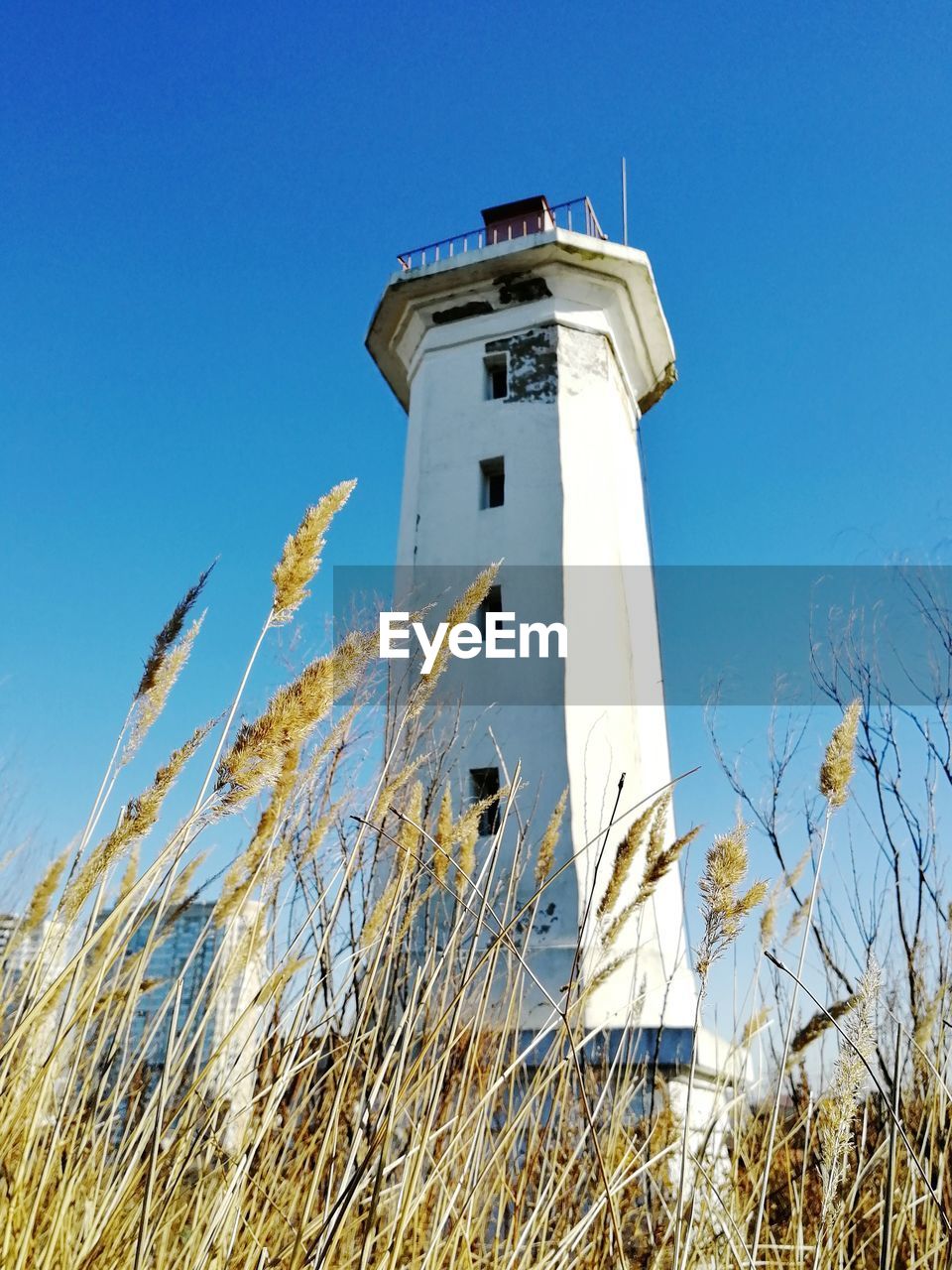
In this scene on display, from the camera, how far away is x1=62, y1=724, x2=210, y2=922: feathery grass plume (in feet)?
3.83

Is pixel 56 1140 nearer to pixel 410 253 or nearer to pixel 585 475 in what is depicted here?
pixel 585 475

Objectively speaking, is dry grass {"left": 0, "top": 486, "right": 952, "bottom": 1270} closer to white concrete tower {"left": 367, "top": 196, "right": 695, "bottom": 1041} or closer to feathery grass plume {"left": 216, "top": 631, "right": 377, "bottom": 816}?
feathery grass plume {"left": 216, "top": 631, "right": 377, "bottom": 816}

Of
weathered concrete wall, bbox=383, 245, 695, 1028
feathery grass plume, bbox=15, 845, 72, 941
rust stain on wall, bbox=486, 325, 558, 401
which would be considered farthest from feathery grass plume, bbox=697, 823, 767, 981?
rust stain on wall, bbox=486, 325, 558, 401

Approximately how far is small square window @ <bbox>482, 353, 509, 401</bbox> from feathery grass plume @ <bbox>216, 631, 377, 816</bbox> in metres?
7.51

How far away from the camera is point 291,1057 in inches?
48.9

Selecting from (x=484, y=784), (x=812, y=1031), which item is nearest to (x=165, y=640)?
(x=812, y=1031)

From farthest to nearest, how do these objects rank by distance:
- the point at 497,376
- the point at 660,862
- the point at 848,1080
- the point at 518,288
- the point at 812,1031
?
the point at 497,376 < the point at 518,288 < the point at 812,1031 < the point at 660,862 < the point at 848,1080

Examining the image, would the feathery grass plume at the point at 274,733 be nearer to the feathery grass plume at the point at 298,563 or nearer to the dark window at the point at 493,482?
the feathery grass plume at the point at 298,563

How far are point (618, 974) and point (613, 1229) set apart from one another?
5.42 metres

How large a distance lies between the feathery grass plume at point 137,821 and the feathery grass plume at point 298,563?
0.72ft

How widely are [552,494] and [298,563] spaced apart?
660 centimetres

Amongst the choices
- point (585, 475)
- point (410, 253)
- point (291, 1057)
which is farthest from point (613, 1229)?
point (410, 253)

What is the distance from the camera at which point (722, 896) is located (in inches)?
45.8

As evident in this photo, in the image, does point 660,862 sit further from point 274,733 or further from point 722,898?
point 274,733
